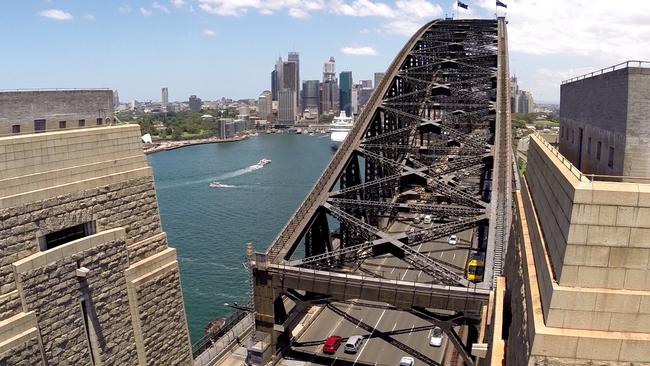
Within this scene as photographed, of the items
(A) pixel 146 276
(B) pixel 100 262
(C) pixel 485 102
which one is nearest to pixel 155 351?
(A) pixel 146 276

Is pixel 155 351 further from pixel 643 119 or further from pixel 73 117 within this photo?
pixel 643 119

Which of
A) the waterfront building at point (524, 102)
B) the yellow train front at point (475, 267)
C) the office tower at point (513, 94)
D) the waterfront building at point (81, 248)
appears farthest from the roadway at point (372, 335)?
the waterfront building at point (524, 102)

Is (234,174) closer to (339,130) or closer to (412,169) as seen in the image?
(339,130)

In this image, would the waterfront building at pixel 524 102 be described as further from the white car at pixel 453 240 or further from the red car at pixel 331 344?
the red car at pixel 331 344

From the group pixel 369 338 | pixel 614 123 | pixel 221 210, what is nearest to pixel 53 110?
pixel 614 123

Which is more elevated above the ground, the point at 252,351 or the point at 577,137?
the point at 577,137

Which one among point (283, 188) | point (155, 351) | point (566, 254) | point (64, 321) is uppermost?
point (566, 254)
